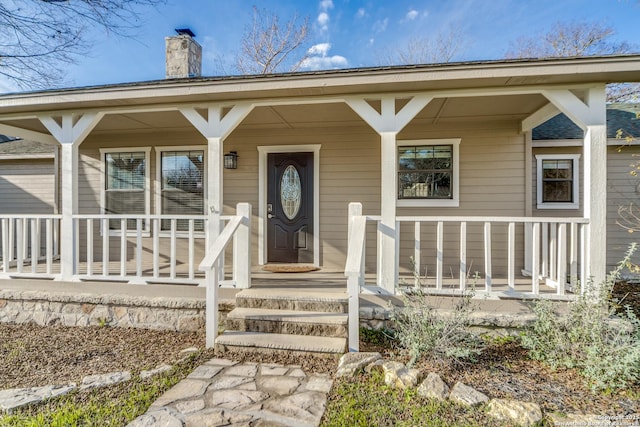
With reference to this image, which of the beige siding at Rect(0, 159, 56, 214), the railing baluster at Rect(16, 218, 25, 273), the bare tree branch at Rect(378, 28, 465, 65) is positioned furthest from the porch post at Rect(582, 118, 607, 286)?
the bare tree branch at Rect(378, 28, 465, 65)

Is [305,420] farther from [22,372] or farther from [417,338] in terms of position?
[22,372]

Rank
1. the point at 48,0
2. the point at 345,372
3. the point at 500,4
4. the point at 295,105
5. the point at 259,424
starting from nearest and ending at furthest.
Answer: the point at 259,424, the point at 345,372, the point at 295,105, the point at 48,0, the point at 500,4

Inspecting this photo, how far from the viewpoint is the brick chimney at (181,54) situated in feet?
19.0

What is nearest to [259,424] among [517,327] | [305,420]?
[305,420]

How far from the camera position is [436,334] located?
9.81ft

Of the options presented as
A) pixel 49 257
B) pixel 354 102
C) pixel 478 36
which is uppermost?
pixel 478 36

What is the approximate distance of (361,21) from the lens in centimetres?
1369

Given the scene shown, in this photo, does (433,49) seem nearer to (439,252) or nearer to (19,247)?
(439,252)

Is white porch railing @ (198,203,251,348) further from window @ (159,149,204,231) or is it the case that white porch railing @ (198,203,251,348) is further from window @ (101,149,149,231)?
window @ (101,149,149,231)

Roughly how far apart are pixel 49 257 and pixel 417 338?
447cm

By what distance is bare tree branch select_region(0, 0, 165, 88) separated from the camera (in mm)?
6238

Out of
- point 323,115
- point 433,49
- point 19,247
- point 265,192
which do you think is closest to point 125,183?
point 19,247

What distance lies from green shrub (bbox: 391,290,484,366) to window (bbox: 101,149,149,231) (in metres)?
4.69

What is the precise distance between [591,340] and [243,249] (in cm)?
335
